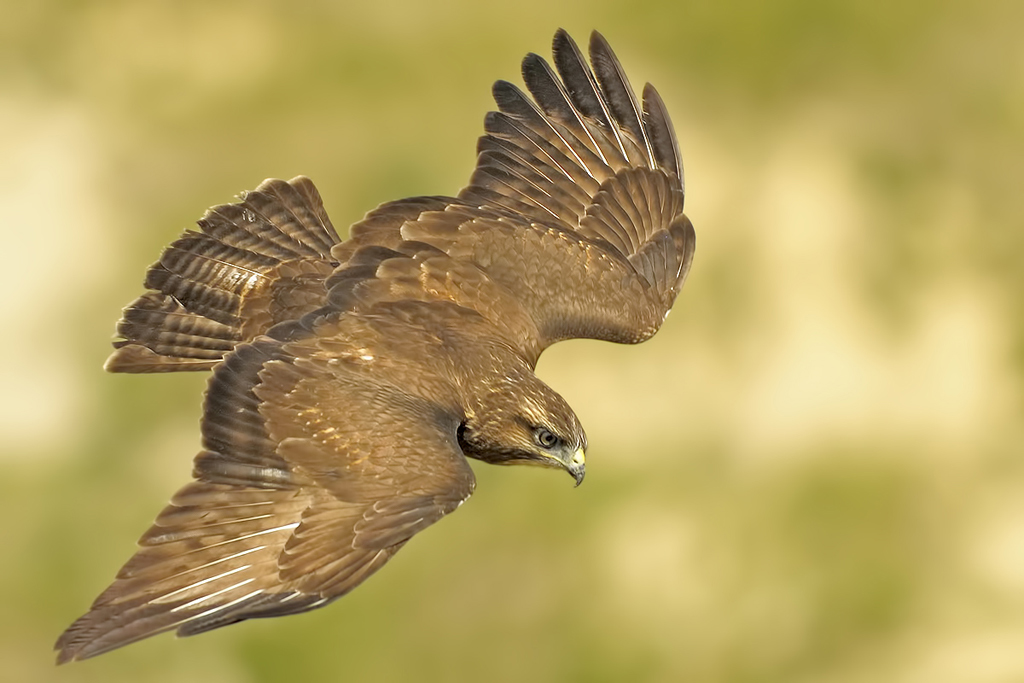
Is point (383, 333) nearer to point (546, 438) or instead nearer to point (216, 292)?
point (546, 438)

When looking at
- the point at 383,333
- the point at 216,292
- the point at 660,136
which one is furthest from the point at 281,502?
the point at 660,136

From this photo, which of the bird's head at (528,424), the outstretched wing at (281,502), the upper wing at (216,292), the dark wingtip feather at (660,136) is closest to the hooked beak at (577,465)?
the bird's head at (528,424)

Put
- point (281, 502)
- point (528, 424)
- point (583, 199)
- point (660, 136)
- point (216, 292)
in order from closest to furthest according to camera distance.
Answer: point (281, 502), point (528, 424), point (216, 292), point (583, 199), point (660, 136)

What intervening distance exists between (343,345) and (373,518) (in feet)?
4.58

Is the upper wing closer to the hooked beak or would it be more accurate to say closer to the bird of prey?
the bird of prey

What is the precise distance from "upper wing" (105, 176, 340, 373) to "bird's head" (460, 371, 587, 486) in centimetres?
138

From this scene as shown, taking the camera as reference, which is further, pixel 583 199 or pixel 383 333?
pixel 583 199

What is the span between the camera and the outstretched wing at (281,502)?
8.60 metres

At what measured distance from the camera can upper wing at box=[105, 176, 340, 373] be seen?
10.5 meters

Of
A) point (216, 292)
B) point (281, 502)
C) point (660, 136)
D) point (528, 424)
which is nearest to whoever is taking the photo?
point (281, 502)

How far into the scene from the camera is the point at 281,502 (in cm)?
905

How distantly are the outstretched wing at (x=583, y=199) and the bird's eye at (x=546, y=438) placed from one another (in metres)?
1.16

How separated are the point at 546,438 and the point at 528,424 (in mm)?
158

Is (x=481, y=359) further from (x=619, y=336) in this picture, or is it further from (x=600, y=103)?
(x=600, y=103)
